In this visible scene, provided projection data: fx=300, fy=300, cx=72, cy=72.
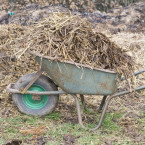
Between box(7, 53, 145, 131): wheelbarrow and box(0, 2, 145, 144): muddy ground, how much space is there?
0.25m

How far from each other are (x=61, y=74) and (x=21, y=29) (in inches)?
119

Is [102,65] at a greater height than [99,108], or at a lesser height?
greater

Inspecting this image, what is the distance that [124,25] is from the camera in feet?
29.7

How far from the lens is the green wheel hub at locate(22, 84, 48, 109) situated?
13.1 feet

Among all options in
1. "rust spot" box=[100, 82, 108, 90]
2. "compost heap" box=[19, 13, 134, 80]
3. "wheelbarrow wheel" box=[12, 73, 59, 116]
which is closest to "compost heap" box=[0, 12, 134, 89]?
Answer: "compost heap" box=[19, 13, 134, 80]

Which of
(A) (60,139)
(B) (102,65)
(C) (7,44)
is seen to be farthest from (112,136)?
(C) (7,44)

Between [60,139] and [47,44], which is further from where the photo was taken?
[47,44]

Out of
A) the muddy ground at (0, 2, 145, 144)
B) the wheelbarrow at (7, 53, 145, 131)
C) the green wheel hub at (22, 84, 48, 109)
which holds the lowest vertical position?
the muddy ground at (0, 2, 145, 144)

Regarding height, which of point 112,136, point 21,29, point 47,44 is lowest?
point 112,136

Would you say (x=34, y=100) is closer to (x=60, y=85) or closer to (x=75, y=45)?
(x=60, y=85)

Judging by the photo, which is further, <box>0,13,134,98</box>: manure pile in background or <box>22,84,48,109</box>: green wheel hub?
<box>22,84,48,109</box>: green wheel hub

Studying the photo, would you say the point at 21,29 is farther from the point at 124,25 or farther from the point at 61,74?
the point at 124,25

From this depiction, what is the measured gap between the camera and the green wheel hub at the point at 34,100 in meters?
4.00

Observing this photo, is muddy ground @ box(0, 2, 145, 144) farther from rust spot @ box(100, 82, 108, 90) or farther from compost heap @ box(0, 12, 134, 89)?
rust spot @ box(100, 82, 108, 90)
